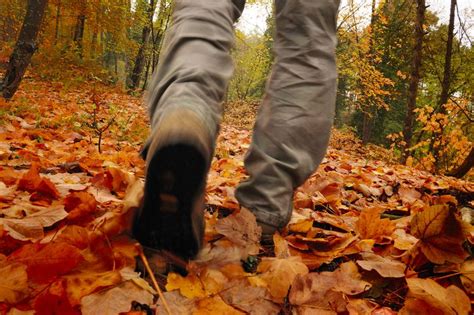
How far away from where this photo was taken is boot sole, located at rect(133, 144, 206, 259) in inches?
26.1

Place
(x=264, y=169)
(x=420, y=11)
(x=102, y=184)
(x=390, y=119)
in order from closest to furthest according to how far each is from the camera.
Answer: (x=264, y=169), (x=102, y=184), (x=420, y=11), (x=390, y=119)

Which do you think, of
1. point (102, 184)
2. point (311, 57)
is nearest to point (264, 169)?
point (311, 57)

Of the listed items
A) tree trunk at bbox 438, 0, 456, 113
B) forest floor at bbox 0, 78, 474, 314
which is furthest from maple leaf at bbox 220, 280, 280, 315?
tree trunk at bbox 438, 0, 456, 113

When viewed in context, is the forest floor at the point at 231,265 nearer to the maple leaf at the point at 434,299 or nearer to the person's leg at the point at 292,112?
the maple leaf at the point at 434,299

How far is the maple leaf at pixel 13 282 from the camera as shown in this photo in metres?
0.58

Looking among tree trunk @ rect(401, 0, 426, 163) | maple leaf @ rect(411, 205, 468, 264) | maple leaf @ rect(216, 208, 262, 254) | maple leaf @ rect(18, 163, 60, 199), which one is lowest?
maple leaf @ rect(18, 163, 60, 199)

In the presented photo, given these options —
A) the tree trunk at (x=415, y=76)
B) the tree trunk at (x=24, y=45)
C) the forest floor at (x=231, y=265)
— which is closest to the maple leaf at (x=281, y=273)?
the forest floor at (x=231, y=265)

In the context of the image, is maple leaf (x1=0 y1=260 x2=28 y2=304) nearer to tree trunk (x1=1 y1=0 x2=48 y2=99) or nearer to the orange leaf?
the orange leaf

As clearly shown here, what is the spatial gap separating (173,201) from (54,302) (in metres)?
0.24

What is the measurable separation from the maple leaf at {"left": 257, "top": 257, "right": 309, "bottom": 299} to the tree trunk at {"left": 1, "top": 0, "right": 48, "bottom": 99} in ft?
15.2

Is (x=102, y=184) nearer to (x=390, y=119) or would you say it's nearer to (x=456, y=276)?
(x=456, y=276)

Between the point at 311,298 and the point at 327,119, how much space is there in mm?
569

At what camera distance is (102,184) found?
1.29 meters

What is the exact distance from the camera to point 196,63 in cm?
83
